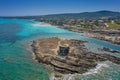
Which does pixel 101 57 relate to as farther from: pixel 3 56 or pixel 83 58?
pixel 3 56

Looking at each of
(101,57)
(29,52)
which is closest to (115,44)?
(101,57)

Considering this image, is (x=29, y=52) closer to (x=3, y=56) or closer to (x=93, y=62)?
(x=3, y=56)

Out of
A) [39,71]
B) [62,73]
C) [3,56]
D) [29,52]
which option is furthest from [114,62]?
[3,56]

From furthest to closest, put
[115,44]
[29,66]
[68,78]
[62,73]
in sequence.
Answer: [115,44], [29,66], [62,73], [68,78]

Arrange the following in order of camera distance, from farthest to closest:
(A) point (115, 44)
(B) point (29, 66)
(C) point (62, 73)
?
(A) point (115, 44) < (B) point (29, 66) < (C) point (62, 73)

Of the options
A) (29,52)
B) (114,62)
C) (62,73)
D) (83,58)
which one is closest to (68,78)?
(62,73)

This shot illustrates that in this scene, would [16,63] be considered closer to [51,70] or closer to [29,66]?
[29,66]

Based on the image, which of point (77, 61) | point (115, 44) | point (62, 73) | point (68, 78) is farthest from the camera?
point (115, 44)

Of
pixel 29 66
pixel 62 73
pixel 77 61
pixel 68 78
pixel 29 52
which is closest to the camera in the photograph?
pixel 68 78

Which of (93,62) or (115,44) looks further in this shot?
(115,44)
